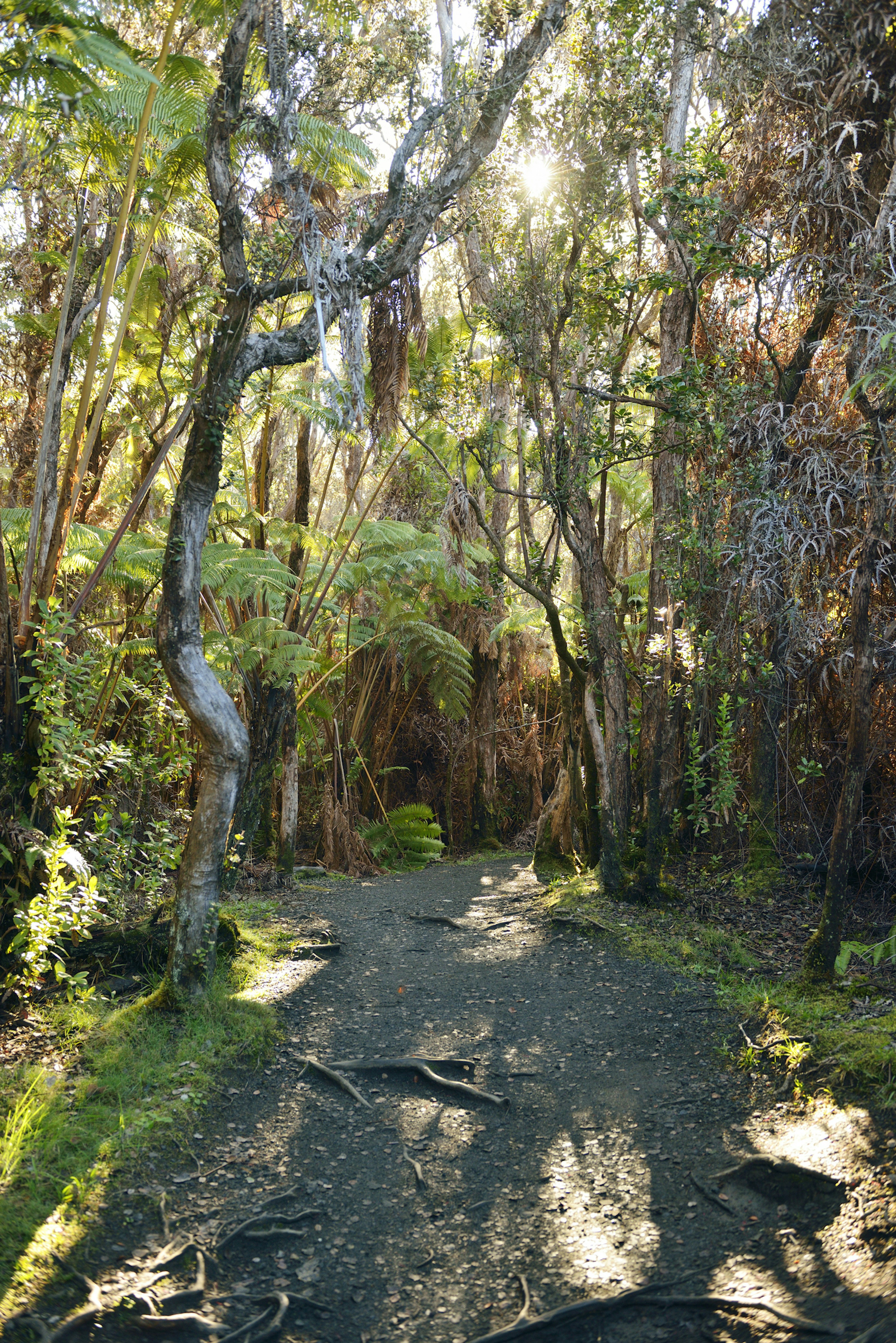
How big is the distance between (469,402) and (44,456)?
3.91 metres

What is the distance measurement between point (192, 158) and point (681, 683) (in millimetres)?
5123

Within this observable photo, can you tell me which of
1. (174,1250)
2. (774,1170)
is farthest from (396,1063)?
(774,1170)

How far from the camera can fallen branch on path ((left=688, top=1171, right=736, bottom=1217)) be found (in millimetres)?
3236

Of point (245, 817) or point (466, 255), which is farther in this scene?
point (466, 255)

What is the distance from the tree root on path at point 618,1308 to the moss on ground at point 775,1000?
3.93 ft

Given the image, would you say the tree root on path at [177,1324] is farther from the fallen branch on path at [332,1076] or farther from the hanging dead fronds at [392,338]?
the hanging dead fronds at [392,338]

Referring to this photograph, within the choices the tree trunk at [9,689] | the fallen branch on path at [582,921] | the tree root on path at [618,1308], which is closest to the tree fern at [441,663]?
the fallen branch on path at [582,921]

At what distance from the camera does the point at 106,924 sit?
5.46 meters

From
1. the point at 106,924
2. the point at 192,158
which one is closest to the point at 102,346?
the point at 192,158

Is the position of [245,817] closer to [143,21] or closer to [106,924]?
[106,924]

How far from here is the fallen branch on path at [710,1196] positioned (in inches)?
127

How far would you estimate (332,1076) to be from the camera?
4422mm

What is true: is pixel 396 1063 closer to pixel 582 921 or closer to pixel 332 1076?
pixel 332 1076

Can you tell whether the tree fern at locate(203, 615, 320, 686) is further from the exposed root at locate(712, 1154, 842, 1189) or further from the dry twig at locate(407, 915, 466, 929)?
the exposed root at locate(712, 1154, 842, 1189)
